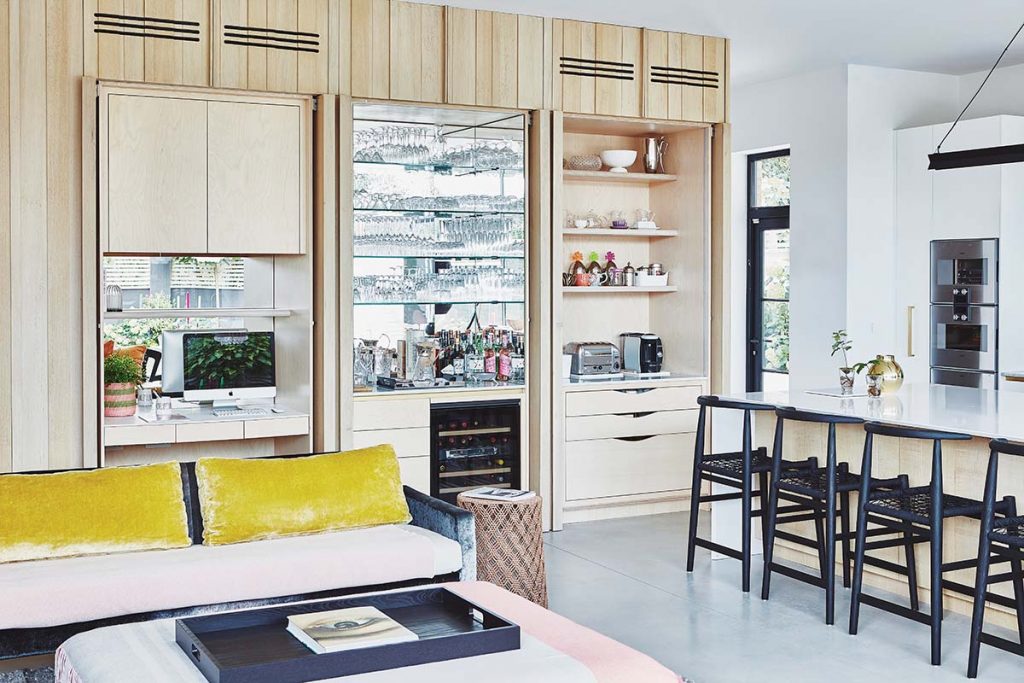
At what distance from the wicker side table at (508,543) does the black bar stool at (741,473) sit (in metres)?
0.98

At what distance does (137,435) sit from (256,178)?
136 centimetres

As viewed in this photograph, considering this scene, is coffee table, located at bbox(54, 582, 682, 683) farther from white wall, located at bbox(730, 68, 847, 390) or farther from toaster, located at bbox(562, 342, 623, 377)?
white wall, located at bbox(730, 68, 847, 390)

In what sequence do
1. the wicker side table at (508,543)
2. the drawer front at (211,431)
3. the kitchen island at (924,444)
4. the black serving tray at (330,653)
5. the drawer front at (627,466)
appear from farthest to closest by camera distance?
the drawer front at (627,466) < the drawer front at (211,431) < the wicker side table at (508,543) < the kitchen island at (924,444) < the black serving tray at (330,653)

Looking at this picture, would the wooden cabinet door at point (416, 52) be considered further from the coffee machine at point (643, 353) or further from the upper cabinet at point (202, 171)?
the coffee machine at point (643, 353)

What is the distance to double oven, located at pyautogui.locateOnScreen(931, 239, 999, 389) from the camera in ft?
24.8

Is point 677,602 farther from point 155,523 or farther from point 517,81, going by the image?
point 517,81

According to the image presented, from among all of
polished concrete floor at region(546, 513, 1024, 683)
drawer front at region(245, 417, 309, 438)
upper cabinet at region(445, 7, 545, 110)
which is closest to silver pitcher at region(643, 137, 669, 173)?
upper cabinet at region(445, 7, 545, 110)

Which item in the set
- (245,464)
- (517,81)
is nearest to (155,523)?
(245,464)

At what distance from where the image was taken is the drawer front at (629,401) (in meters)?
6.49

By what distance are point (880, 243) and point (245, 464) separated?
543 cm

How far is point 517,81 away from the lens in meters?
6.28

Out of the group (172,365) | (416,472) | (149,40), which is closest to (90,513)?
(172,365)

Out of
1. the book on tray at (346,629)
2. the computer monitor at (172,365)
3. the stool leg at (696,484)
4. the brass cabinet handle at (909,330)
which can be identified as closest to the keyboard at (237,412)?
the computer monitor at (172,365)

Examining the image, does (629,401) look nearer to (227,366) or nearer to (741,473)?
(741,473)
